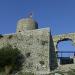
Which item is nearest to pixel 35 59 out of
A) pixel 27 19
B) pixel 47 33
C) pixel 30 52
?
pixel 30 52

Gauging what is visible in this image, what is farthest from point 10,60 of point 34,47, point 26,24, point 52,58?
point 26,24

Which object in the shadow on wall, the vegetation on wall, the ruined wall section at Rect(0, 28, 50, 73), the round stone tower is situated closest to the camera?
the vegetation on wall

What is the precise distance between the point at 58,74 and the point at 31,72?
185 inches

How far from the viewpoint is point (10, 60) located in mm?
38250

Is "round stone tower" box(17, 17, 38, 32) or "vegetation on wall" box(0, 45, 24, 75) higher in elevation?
"round stone tower" box(17, 17, 38, 32)

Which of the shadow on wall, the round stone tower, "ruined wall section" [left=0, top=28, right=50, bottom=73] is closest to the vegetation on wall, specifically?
"ruined wall section" [left=0, top=28, right=50, bottom=73]

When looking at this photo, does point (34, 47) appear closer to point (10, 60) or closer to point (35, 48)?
point (35, 48)

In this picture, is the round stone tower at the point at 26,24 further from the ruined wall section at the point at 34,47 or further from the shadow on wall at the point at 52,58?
the shadow on wall at the point at 52,58

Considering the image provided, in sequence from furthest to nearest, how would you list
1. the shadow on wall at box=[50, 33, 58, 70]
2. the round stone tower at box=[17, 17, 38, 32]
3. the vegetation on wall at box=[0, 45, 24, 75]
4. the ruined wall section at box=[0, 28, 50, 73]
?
the round stone tower at box=[17, 17, 38, 32] → the shadow on wall at box=[50, 33, 58, 70] → the ruined wall section at box=[0, 28, 50, 73] → the vegetation on wall at box=[0, 45, 24, 75]

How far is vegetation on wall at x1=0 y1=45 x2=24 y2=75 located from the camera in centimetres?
3819

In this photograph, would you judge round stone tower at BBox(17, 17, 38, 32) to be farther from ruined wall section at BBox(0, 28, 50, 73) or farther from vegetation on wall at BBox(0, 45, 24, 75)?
vegetation on wall at BBox(0, 45, 24, 75)

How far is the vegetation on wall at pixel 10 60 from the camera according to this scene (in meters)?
38.2

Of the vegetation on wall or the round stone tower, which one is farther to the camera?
the round stone tower

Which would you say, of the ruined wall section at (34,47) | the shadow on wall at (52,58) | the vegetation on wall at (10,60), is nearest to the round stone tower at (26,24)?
the ruined wall section at (34,47)
